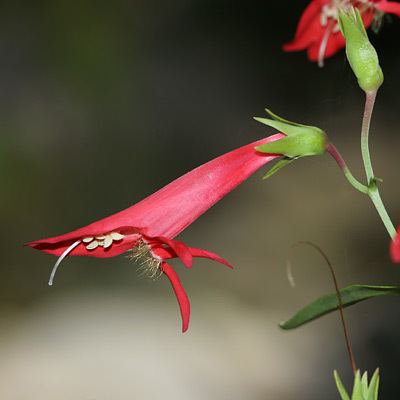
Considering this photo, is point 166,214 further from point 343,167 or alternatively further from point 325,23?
point 325,23

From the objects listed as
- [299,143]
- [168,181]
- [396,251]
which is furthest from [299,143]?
[168,181]

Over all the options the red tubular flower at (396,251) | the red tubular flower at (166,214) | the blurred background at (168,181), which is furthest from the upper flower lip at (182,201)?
the blurred background at (168,181)

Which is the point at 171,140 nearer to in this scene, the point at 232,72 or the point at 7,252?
the point at 232,72

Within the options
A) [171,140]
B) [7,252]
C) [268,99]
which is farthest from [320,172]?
[7,252]

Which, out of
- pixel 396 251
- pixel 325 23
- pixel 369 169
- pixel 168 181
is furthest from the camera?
pixel 168 181

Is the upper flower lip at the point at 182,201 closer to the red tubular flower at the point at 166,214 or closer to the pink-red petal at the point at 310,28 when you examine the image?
the red tubular flower at the point at 166,214

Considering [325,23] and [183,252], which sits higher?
[325,23]
